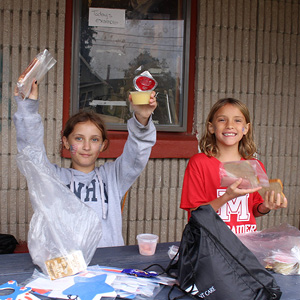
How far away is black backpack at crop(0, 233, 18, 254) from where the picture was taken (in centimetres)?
310

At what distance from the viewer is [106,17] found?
3.61 meters

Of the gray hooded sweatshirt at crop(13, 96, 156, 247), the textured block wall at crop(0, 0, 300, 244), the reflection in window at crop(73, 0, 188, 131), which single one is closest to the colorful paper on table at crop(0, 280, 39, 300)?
the gray hooded sweatshirt at crop(13, 96, 156, 247)

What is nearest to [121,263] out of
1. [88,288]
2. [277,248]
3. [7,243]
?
[88,288]

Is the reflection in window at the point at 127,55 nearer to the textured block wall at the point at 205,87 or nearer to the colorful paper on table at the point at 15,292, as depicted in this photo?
the textured block wall at the point at 205,87

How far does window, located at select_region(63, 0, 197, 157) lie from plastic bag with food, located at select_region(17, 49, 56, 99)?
1.73 metres

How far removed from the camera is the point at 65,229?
1.61 m

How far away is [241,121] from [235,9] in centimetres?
198

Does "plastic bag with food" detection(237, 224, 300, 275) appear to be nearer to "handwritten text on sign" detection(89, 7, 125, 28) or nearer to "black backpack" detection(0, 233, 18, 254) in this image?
"black backpack" detection(0, 233, 18, 254)

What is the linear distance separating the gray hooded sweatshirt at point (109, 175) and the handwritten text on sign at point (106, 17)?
187cm

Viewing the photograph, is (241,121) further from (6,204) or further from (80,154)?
(6,204)

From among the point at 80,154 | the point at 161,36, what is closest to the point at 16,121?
the point at 80,154

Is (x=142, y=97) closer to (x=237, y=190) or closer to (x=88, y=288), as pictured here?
(x=237, y=190)

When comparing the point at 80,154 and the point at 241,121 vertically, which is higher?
the point at 241,121

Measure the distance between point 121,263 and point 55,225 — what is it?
37cm
